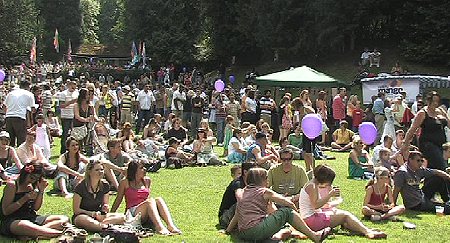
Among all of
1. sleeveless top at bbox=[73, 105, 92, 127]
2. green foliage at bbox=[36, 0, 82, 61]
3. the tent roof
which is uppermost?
green foliage at bbox=[36, 0, 82, 61]

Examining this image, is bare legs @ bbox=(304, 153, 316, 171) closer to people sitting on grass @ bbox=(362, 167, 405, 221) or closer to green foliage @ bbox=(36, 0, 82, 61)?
people sitting on grass @ bbox=(362, 167, 405, 221)

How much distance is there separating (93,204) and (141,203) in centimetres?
58

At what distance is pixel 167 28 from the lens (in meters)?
48.4

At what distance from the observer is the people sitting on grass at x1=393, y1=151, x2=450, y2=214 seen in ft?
30.2

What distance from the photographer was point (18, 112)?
1250 cm

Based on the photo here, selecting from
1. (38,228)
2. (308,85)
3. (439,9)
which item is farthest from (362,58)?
(38,228)

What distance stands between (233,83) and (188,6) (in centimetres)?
1267

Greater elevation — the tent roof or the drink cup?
the tent roof

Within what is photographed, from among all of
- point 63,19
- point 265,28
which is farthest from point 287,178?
point 63,19

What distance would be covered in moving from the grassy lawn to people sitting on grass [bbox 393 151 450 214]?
0.23 m

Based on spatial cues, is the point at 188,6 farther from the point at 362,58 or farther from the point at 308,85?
the point at 308,85

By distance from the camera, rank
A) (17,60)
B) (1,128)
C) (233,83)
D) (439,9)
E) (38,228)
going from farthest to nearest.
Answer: (17,60)
(233,83)
(439,9)
(1,128)
(38,228)

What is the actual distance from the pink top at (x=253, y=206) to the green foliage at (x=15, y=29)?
49.7 m

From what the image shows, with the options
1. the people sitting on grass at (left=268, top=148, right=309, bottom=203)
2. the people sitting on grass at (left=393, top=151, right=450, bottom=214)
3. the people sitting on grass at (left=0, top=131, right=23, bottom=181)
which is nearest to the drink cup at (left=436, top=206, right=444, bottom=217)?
the people sitting on grass at (left=393, top=151, right=450, bottom=214)
